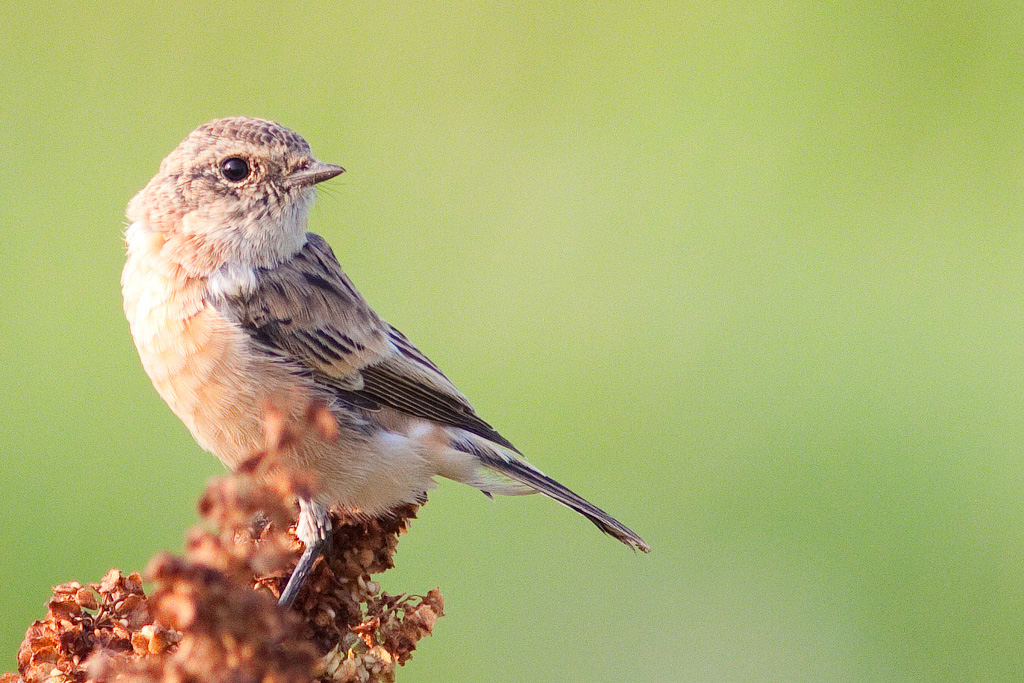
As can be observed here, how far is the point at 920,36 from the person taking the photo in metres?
10.0

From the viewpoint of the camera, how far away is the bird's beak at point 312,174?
448cm

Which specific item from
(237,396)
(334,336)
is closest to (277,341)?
(334,336)

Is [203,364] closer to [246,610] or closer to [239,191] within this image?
[239,191]

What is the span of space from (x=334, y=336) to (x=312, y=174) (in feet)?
1.89

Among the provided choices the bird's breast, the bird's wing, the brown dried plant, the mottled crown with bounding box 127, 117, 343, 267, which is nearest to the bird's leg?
the brown dried plant

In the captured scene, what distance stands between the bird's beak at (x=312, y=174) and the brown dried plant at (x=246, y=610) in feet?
2.96

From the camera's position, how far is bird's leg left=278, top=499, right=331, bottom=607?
3.54 metres

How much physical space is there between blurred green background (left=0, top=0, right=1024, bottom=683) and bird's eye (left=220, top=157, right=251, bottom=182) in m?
2.83

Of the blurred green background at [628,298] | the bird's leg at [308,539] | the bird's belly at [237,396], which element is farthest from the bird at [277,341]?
the blurred green background at [628,298]

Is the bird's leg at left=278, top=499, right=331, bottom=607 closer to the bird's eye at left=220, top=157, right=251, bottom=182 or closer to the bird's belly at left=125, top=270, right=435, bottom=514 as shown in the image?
the bird's belly at left=125, top=270, right=435, bottom=514

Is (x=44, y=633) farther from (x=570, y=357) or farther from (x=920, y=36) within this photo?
(x=920, y=36)

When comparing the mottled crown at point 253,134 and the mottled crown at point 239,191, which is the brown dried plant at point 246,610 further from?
the mottled crown at point 253,134

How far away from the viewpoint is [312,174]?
4484 millimetres

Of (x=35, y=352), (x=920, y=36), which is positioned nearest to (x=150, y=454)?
(x=35, y=352)
